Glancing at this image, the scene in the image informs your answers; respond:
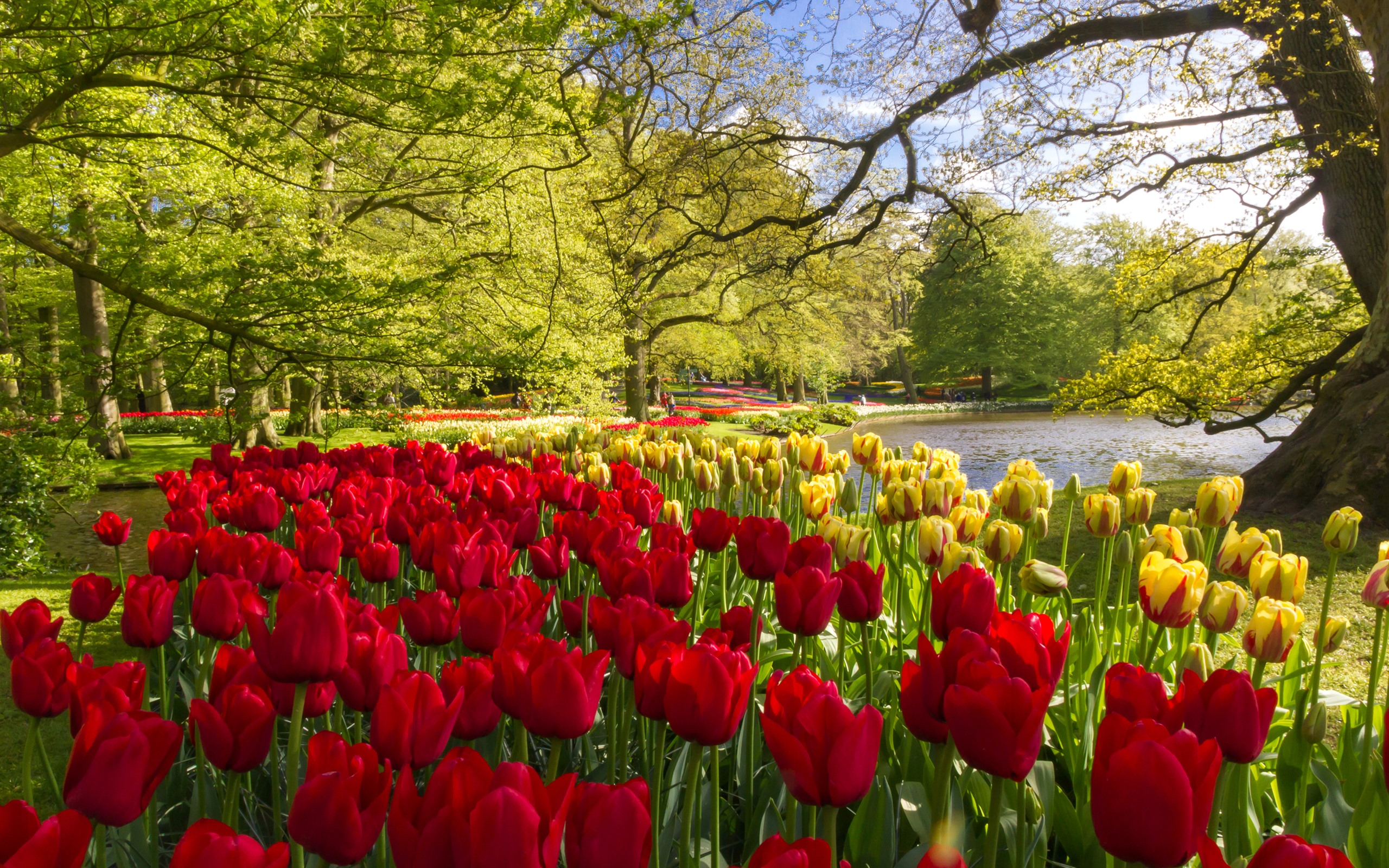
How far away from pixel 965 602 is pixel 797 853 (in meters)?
0.94

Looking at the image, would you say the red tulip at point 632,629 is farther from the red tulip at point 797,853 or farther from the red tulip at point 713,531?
the red tulip at point 713,531

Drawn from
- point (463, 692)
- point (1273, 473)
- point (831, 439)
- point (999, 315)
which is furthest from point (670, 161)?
point (999, 315)

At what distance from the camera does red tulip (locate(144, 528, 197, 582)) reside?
2059 millimetres

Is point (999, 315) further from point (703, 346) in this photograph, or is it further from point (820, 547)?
point (820, 547)

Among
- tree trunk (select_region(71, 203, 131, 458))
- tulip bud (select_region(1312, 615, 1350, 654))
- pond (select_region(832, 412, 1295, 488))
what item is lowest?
pond (select_region(832, 412, 1295, 488))

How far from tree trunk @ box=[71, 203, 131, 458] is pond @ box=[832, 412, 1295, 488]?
8668 mm

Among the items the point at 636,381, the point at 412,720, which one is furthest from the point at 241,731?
the point at 636,381

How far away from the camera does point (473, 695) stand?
128 centimetres

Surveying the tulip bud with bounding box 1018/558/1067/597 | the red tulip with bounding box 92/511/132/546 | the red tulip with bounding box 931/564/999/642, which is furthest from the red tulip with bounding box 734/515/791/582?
the red tulip with bounding box 92/511/132/546

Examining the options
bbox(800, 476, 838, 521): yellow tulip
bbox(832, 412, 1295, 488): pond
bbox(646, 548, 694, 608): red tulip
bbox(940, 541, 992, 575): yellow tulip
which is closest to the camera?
bbox(646, 548, 694, 608): red tulip

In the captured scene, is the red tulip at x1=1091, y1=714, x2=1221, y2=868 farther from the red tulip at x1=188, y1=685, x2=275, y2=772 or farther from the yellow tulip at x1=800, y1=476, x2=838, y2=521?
the yellow tulip at x1=800, y1=476, x2=838, y2=521

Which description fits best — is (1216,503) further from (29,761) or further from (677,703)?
(29,761)

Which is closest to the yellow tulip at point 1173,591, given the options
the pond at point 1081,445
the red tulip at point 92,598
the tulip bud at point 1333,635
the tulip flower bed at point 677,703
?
the tulip flower bed at point 677,703

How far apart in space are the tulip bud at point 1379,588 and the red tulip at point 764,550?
4.24ft
